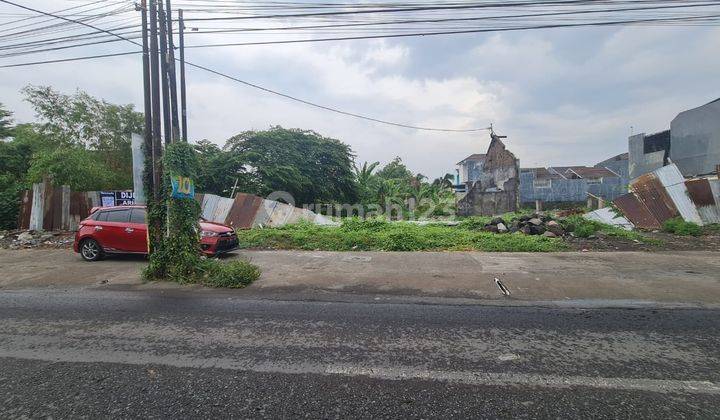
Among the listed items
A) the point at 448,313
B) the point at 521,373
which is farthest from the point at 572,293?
the point at 521,373

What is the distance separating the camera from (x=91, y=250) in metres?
9.70

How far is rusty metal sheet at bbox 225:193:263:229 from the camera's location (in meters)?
15.1

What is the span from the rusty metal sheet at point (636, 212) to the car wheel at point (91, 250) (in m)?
17.6

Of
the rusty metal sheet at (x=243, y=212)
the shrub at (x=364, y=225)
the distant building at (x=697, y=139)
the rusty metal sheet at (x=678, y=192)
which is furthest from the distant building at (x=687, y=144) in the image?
the rusty metal sheet at (x=243, y=212)

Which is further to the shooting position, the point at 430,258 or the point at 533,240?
the point at 533,240

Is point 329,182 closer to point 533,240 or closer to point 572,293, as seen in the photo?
point 533,240

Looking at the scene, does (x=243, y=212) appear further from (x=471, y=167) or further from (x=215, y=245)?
(x=471, y=167)

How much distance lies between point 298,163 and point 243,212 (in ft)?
27.8

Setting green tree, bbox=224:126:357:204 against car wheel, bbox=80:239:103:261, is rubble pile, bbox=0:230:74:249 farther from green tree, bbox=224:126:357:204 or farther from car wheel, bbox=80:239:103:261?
green tree, bbox=224:126:357:204

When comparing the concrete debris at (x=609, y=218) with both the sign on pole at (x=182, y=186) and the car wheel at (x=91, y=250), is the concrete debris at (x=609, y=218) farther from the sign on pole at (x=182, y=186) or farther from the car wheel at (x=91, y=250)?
the car wheel at (x=91, y=250)

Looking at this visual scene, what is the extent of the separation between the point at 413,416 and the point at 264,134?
72.5ft

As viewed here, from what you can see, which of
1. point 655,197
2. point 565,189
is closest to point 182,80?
point 655,197

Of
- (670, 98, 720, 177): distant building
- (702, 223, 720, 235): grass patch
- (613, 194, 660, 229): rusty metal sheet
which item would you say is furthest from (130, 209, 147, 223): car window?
(670, 98, 720, 177): distant building

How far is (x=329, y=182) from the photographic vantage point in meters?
24.2
